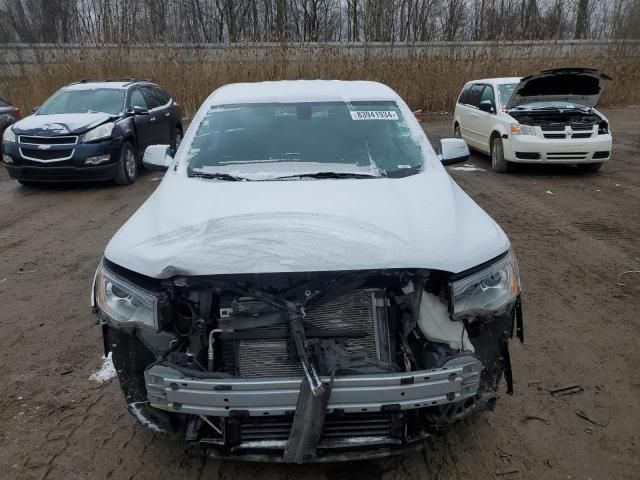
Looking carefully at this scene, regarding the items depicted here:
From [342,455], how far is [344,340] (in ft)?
1.63

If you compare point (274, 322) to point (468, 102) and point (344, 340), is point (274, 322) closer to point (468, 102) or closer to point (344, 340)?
point (344, 340)

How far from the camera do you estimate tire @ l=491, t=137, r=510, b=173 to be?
10414 millimetres

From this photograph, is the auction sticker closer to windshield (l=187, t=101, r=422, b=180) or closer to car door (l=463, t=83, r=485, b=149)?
windshield (l=187, t=101, r=422, b=180)

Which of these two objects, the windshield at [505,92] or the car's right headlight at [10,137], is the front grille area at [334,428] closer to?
the car's right headlight at [10,137]

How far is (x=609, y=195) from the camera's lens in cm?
853

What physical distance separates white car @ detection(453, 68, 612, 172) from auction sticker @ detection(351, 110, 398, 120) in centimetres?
642

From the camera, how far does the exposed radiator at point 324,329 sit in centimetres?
251

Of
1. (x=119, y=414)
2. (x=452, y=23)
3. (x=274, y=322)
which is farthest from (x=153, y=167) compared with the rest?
(x=452, y=23)

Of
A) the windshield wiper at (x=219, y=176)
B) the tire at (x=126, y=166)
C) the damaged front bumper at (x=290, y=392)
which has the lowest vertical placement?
the tire at (x=126, y=166)

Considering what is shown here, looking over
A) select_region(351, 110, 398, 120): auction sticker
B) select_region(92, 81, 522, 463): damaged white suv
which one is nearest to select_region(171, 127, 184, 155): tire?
select_region(351, 110, 398, 120): auction sticker

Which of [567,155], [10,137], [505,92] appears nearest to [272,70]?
[505,92]

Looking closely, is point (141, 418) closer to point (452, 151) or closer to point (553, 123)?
point (452, 151)

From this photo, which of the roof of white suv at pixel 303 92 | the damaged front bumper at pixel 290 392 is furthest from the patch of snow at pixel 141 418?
the roof of white suv at pixel 303 92

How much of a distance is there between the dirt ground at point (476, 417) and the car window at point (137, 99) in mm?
4187
